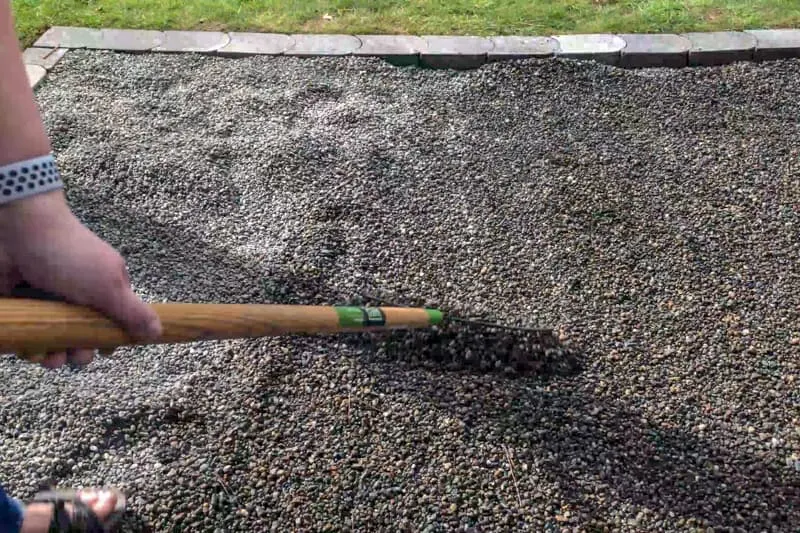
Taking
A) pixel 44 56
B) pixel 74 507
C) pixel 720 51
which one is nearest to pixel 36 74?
pixel 44 56

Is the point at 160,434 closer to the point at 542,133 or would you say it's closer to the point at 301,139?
the point at 301,139

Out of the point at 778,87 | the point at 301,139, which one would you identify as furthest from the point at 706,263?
the point at 301,139

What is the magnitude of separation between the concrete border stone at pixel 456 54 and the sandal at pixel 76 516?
3.33 m

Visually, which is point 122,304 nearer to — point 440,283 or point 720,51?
point 440,283

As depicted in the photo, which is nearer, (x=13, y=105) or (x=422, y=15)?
(x=13, y=105)

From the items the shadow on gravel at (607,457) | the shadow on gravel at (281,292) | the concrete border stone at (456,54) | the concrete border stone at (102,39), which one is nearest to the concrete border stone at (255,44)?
the concrete border stone at (102,39)

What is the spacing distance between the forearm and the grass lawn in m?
3.95

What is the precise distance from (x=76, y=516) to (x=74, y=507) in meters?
0.03

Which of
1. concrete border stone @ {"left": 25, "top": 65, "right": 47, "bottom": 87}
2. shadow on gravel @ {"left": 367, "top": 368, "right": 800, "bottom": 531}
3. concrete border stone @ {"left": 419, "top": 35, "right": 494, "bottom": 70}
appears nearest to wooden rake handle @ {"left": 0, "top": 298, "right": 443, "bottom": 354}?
shadow on gravel @ {"left": 367, "top": 368, "right": 800, "bottom": 531}

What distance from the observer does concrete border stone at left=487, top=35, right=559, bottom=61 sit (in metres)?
4.66

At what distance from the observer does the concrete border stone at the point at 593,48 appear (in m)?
4.66

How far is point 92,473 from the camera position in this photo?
7.98ft

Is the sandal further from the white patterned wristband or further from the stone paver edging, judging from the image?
the stone paver edging

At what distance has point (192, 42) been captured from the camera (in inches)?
194
